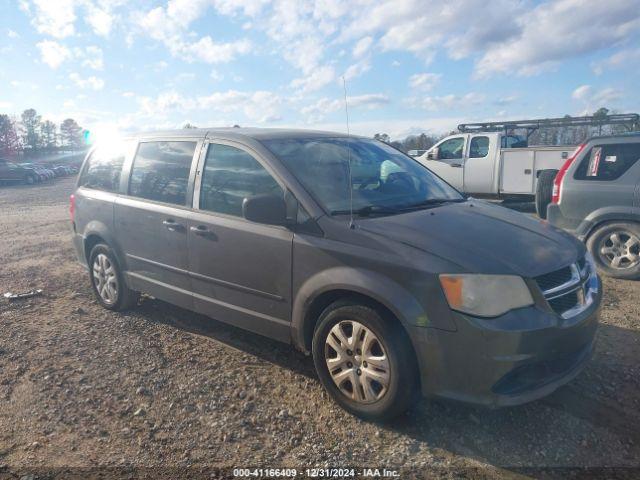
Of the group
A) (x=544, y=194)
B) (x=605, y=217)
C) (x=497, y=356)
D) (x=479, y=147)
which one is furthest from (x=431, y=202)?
(x=479, y=147)

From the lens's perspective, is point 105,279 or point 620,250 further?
point 620,250

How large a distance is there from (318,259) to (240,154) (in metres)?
1.17

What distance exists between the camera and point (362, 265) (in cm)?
296

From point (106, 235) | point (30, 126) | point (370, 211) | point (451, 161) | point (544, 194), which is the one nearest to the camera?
point (370, 211)

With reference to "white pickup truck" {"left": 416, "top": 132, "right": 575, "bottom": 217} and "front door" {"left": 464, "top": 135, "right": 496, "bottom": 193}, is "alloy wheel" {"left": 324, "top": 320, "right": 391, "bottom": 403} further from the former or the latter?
"front door" {"left": 464, "top": 135, "right": 496, "bottom": 193}

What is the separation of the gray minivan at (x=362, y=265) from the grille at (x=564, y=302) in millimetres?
12

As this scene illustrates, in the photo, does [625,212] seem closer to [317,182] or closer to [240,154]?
[317,182]

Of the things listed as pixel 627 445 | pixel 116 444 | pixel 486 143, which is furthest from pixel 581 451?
pixel 486 143

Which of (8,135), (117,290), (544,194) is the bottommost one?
(117,290)

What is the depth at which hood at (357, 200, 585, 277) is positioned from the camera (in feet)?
9.12

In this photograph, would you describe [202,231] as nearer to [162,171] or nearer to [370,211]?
[162,171]

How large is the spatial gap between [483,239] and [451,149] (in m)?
10.8

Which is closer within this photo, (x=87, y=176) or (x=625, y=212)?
(x=87, y=176)

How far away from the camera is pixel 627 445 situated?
278cm
